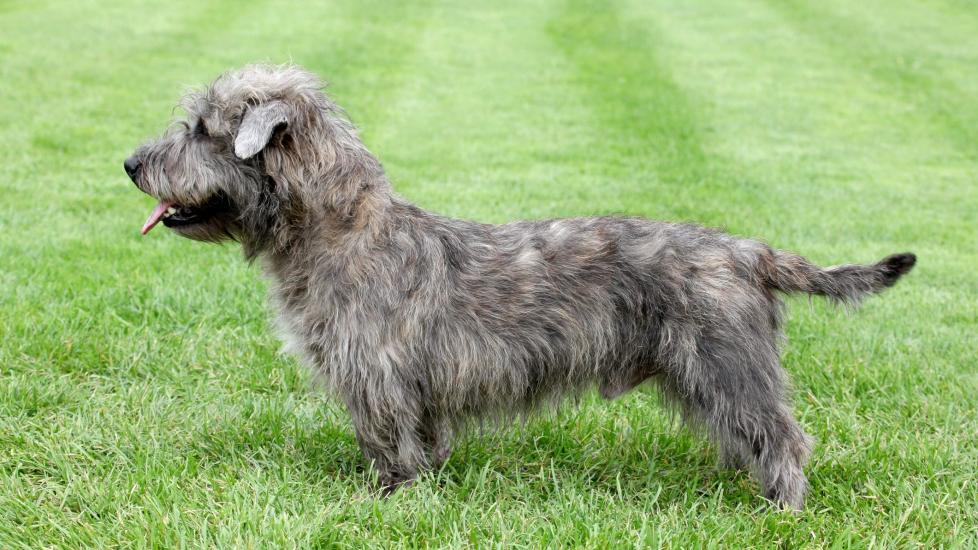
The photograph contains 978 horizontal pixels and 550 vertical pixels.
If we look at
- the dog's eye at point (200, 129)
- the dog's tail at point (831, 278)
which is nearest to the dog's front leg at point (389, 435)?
the dog's eye at point (200, 129)

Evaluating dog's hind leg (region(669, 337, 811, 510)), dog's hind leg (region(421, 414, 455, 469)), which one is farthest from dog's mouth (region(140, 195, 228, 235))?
dog's hind leg (region(669, 337, 811, 510))

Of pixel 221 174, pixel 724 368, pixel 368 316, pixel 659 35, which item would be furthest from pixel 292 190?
pixel 659 35

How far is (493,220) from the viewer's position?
7883 millimetres

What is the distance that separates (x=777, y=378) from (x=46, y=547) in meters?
2.68

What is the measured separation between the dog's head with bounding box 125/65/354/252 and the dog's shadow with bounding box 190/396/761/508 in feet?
3.00

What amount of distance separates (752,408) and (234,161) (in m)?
2.18

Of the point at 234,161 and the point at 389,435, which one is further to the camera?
the point at 389,435

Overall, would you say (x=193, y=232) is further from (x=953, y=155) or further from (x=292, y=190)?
(x=953, y=155)

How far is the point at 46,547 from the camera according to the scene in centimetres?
324

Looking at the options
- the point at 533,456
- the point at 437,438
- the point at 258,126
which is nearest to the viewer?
the point at 258,126

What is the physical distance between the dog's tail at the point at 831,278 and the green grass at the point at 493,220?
2.54 ft

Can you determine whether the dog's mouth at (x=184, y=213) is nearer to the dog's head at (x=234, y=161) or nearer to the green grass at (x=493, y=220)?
the dog's head at (x=234, y=161)

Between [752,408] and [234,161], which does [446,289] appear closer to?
[234,161]

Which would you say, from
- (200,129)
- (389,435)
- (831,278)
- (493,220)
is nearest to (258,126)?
(200,129)
